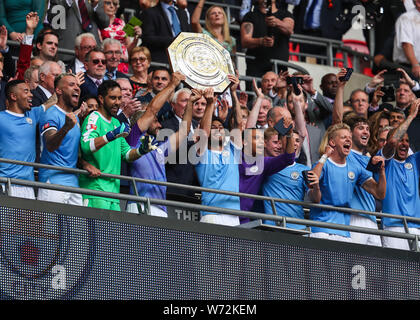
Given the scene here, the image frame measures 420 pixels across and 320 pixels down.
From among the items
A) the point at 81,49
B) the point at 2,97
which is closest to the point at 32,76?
the point at 2,97

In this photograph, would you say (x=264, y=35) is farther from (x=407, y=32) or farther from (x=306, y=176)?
(x=306, y=176)

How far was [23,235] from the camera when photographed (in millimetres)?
8664

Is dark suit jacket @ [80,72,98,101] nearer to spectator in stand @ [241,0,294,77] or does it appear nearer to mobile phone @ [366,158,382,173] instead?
mobile phone @ [366,158,382,173]

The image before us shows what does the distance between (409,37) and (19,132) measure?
728 cm

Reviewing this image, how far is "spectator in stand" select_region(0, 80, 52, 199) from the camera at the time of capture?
376 inches

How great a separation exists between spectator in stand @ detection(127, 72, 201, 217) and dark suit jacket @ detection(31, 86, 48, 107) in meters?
1.01

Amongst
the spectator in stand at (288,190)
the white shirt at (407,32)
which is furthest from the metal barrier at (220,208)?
the white shirt at (407,32)

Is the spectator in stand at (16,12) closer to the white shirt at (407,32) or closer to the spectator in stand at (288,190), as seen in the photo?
the spectator in stand at (288,190)

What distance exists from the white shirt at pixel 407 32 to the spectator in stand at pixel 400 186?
12.9ft

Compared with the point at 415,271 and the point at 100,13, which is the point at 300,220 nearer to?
the point at 415,271

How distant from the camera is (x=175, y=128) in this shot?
36.1 feet

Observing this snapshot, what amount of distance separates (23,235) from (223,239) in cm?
180
